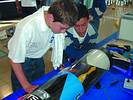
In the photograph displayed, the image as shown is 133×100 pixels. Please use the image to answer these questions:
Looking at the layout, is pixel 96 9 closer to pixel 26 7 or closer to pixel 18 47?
pixel 26 7

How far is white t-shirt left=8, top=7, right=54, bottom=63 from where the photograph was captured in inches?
39.8

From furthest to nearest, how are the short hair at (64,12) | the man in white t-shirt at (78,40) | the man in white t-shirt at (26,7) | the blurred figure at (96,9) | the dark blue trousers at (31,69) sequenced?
the man in white t-shirt at (26,7)
the blurred figure at (96,9)
the man in white t-shirt at (78,40)
the dark blue trousers at (31,69)
the short hair at (64,12)

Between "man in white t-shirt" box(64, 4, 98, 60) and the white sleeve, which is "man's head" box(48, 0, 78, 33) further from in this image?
"man in white t-shirt" box(64, 4, 98, 60)

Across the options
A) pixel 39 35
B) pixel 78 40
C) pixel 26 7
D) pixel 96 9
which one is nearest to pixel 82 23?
pixel 78 40

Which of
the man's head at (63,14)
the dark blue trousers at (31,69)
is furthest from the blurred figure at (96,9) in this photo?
the man's head at (63,14)

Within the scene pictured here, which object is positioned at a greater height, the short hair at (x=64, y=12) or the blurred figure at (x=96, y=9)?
the short hair at (x=64, y=12)

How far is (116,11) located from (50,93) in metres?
4.13

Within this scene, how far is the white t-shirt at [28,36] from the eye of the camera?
1012 millimetres

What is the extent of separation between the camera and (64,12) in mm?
927

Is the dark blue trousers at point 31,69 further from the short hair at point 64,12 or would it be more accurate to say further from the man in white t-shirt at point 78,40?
the short hair at point 64,12

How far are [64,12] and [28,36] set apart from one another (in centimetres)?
21

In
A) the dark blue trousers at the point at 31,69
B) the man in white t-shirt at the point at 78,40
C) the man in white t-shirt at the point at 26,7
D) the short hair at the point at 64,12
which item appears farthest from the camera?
the man in white t-shirt at the point at 26,7

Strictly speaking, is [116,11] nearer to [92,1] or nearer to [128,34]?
[92,1]

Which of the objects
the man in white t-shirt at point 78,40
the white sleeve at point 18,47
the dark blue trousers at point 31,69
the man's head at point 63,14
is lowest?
the dark blue trousers at point 31,69
